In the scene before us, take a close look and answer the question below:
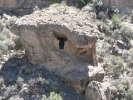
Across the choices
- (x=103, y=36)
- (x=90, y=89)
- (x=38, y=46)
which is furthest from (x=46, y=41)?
(x=103, y=36)

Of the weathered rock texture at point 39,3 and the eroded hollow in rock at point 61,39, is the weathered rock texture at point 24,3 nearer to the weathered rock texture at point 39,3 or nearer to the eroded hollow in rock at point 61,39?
the weathered rock texture at point 39,3

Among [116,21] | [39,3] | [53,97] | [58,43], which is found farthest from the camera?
[39,3]

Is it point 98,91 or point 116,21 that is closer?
point 98,91

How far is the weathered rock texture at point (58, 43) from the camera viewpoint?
1880 cm

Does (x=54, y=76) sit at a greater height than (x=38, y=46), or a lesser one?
lesser

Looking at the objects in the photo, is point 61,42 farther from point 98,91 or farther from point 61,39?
point 98,91

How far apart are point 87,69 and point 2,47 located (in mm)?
4220

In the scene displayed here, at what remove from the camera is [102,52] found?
2188cm

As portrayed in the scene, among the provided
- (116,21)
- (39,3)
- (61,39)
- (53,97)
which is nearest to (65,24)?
(61,39)

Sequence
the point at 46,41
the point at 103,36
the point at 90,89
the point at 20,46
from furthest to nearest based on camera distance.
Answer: the point at 103,36 < the point at 20,46 < the point at 46,41 < the point at 90,89

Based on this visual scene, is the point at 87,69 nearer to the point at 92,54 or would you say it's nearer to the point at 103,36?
the point at 92,54

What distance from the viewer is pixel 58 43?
63.0 ft

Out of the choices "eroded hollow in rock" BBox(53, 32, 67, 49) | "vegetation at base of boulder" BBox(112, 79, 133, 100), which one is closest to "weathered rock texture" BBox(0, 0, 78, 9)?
"eroded hollow in rock" BBox(53, 32, 67, 49)

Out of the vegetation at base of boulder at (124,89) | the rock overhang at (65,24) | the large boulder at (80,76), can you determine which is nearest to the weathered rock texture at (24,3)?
the rock overhang at (65,24)
